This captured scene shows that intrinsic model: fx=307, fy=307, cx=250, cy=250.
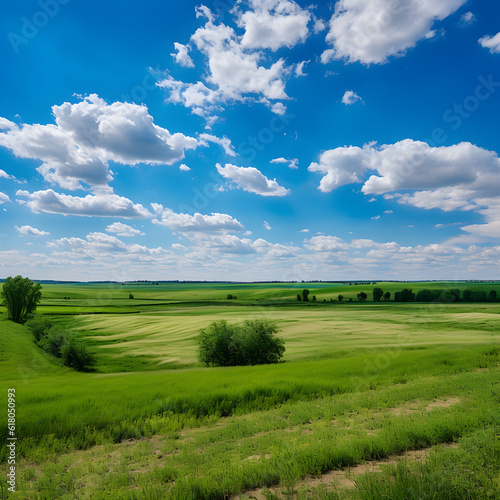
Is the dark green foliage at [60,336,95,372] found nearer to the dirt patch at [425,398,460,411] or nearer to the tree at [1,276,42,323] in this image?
the dirt patch at [425,398,460,411]

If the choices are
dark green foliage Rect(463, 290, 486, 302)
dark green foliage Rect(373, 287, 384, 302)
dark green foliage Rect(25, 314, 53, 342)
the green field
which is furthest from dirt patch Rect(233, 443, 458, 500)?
dark green foliage Rect(373, 287, 384, 302)

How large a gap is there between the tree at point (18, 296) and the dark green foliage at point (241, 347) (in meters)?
74.4

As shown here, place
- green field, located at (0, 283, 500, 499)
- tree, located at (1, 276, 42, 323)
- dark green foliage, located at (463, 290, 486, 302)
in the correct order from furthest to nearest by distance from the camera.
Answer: dark green foliage, located at (463, 290, 486, 302) < tree, located at (1, 276, 42, 323) < green field, located at (0, 283, 500, 499)

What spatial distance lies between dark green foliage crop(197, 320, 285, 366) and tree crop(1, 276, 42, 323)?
74.4 metres

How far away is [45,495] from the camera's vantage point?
297 inches

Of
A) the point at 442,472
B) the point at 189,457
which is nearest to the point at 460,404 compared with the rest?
the point at 442,472

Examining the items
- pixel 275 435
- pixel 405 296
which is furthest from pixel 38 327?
pixel 405 296

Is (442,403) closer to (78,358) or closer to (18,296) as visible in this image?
(78,358)

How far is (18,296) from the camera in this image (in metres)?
84.6

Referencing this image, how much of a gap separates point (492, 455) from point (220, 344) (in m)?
31.4

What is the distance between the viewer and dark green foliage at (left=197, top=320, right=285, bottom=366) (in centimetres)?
3553

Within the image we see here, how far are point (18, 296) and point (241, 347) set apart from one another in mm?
79297

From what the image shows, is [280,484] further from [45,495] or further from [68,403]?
[68,403]

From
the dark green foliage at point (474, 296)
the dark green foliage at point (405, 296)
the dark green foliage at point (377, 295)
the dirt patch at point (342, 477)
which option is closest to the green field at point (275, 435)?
the dirt patch at point (342, 477)
